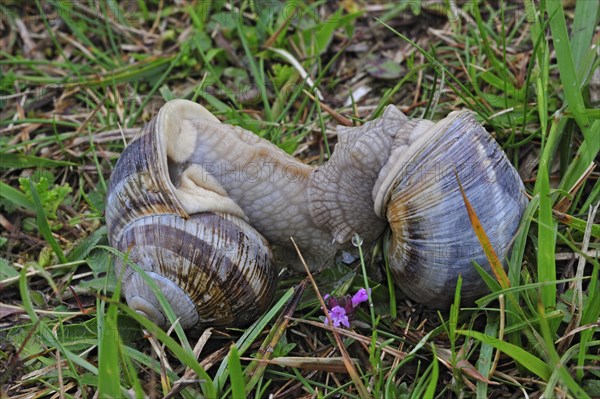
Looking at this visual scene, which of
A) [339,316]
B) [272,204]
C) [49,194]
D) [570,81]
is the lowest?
[339,316]

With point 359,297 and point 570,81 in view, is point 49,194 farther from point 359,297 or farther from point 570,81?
point 570,81

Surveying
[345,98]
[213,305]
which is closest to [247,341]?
[213,305]

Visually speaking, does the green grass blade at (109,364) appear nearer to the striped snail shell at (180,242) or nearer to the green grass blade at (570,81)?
the striped snail shell at (180,242)

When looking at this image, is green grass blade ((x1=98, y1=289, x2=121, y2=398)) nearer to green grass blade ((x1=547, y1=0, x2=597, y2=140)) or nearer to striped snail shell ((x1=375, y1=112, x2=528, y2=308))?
striped snail shell ((x1=375, y1=112, x2=528, y2=308))

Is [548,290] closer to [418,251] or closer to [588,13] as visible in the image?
[418,251]

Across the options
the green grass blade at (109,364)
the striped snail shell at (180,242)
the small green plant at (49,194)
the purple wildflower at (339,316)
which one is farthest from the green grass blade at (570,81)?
the small green plant at (49,194)

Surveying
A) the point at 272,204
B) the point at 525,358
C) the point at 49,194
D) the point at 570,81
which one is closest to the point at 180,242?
the point at 272,204
